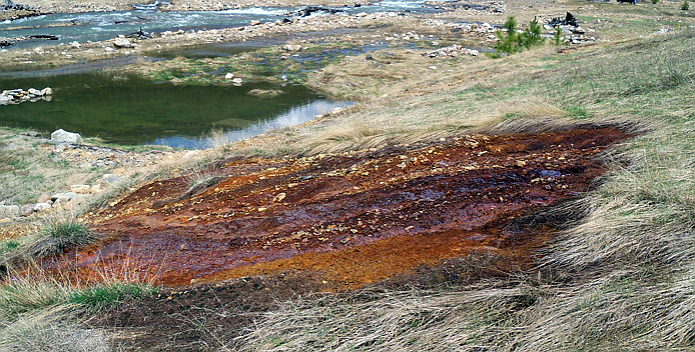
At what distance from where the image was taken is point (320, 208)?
15.8ft

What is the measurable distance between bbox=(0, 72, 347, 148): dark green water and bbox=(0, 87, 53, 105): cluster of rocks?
0.29 metres

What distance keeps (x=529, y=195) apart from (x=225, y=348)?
9.46 ft

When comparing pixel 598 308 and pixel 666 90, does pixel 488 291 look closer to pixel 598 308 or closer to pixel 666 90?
pixel 598 308

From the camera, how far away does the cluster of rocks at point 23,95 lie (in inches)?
662

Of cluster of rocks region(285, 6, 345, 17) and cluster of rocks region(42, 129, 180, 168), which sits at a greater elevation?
cluster of rocks region(285, 6, 345, 17)

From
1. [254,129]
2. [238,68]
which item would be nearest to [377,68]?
[238,68]

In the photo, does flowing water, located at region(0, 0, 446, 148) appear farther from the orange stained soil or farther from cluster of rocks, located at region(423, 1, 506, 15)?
cluster of rocks, located at region(423, 1, 506, 15)

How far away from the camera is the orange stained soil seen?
378 cm

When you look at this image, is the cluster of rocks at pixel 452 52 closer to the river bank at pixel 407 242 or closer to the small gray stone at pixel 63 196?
the river bank at pixel 407 242

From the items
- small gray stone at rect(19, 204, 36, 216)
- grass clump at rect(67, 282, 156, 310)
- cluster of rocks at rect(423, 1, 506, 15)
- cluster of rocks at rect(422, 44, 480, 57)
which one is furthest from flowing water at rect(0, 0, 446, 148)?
cluster of rocks at rect(423, 1, 506, 15)

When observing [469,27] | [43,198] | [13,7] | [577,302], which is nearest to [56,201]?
[43,198]

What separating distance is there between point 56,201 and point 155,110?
294 inches

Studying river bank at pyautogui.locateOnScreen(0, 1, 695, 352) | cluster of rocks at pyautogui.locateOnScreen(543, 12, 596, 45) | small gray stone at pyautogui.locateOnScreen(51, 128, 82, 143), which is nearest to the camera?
river bank at pyautogui.locateOnScreen(0, 1, 695, 352)

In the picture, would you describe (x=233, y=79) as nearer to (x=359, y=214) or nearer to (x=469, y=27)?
(x=469, y=27)
